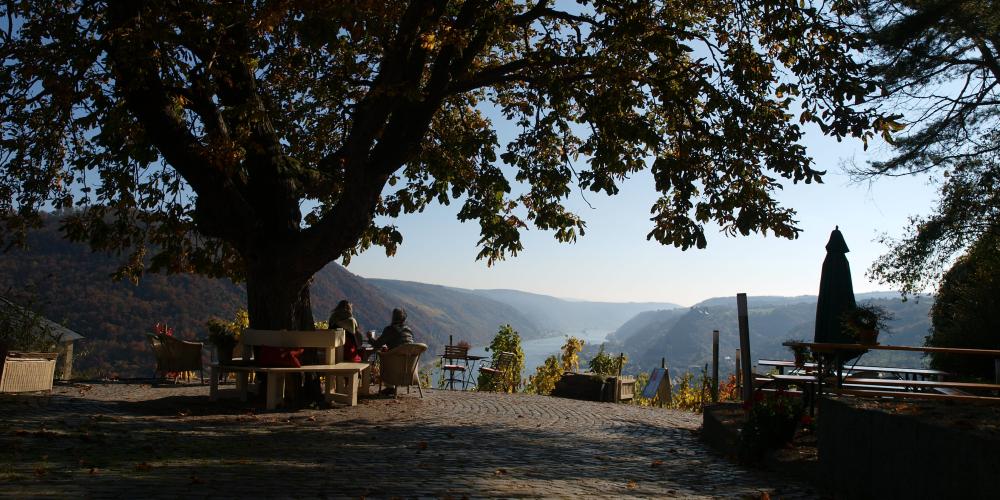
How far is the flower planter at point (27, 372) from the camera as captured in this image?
35.0ft

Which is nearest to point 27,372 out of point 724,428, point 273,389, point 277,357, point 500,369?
point 273,389

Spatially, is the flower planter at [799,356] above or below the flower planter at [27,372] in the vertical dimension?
above

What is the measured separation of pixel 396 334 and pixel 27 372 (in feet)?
18.4

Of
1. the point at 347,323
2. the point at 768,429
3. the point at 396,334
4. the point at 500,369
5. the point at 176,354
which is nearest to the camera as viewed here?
the point at 768,429

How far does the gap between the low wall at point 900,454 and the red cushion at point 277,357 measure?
6793 mm

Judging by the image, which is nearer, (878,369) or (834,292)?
(878,369)

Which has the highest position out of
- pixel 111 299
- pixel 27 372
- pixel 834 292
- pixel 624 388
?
pixel 111 299

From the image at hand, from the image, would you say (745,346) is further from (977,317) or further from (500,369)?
(500,369)

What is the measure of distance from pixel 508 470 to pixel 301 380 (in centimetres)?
560

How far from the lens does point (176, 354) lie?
13.9 m

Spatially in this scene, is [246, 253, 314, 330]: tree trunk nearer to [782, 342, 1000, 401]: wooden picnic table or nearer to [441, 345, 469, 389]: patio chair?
[782, 342, 1000, 401]: wooden picnic table

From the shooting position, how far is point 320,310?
218 ft

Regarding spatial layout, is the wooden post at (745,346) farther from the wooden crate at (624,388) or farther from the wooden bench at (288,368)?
the wooden crate at (624,388)

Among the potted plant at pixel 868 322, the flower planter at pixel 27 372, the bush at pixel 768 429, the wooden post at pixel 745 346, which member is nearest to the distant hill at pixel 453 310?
the flower planter at pixel 27 372
